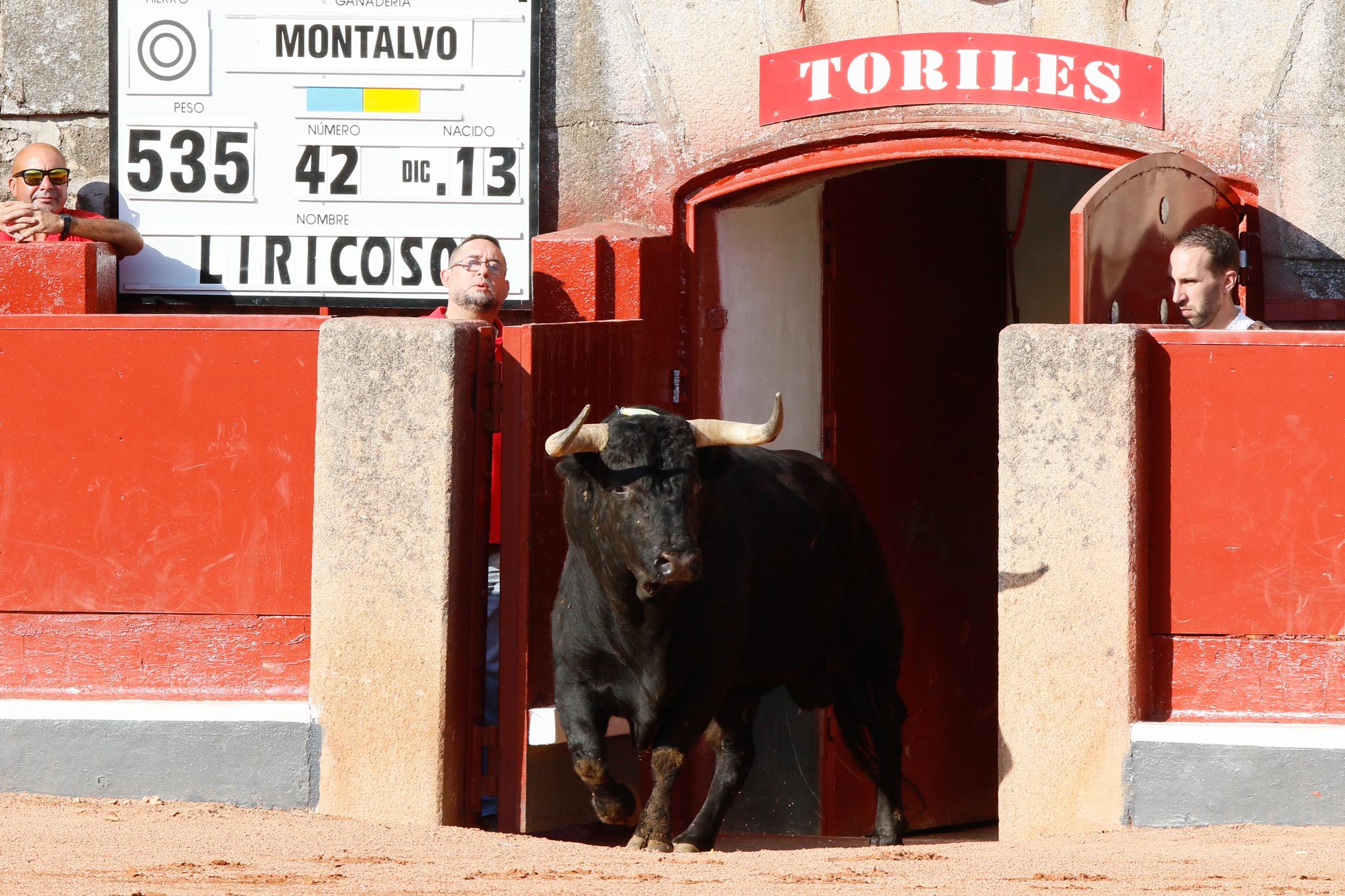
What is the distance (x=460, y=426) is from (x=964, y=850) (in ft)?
7.42

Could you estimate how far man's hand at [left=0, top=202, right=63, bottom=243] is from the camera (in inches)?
321

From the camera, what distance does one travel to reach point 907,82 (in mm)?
8211

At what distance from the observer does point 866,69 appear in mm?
8250

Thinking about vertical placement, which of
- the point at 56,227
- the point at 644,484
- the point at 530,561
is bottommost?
the point at 530,561

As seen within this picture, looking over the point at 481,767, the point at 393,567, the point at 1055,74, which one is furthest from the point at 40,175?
the point at 1055,74

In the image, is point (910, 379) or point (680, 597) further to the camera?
point (910, 379)

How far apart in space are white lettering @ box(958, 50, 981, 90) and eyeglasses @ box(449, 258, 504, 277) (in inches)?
83.0

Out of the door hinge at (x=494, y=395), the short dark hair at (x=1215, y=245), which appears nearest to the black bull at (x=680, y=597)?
the door hinge at (x=494, y=395)

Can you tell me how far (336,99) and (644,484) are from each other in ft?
10.5

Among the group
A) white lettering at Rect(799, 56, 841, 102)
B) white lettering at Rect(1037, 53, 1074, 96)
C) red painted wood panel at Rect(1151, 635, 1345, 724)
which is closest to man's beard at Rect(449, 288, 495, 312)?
white lettering at Rect(799, 56, 841, 102)

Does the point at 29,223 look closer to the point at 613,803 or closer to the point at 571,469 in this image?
the point at 571,469

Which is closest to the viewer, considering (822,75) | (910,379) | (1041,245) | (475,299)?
(475,299)

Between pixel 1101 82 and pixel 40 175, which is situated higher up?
pixel 1101 82

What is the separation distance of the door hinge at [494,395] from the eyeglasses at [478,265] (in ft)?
2.47
